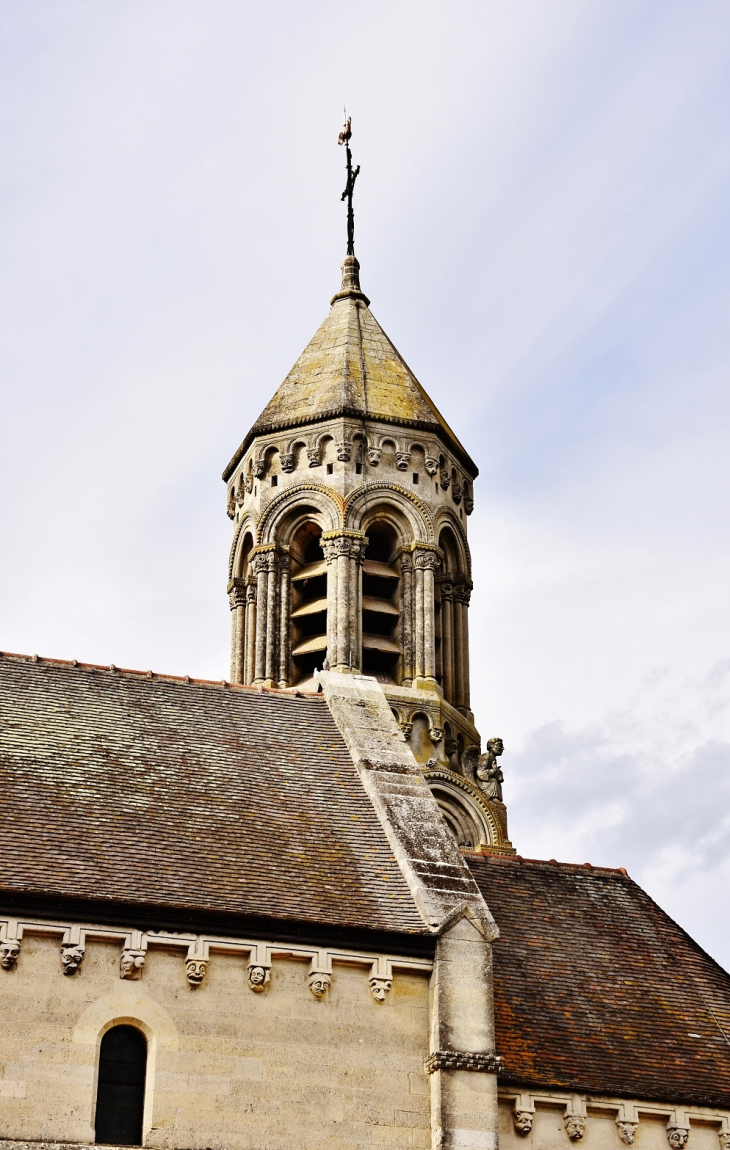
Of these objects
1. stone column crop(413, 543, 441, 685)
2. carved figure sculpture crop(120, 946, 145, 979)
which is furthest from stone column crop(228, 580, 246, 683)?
carved figure sculpture crop(120, 946, 145, 979)

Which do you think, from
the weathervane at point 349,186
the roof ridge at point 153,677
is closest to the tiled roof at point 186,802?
the roof ridge at point 153,677

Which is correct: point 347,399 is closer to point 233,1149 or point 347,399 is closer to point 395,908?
point 395,908

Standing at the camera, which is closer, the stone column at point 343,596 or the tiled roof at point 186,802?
the tiled roof at point 186,802

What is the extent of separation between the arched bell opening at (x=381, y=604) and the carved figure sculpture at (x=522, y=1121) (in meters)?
15.1

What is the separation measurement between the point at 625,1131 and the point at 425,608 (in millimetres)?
15848

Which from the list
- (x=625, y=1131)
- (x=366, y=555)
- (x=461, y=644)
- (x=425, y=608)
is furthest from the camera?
(x=366, y=555)

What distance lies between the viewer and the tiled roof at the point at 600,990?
20.4 metres

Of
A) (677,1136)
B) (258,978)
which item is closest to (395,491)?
(677,1136)

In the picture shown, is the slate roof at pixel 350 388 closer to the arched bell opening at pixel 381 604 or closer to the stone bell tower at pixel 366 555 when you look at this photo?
the stone bell tower at pixel 366 555

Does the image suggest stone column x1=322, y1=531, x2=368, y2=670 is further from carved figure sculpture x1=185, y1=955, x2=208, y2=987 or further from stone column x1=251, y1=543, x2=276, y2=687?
carved figure sculpture x1=185, y1=955, x2=208, y2=987

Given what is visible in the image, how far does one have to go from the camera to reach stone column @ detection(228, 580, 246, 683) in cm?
3538

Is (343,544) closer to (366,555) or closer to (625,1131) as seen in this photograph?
(366,555)

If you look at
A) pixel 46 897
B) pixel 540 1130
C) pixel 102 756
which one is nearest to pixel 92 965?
pixel 46 897

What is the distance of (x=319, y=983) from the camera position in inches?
730
